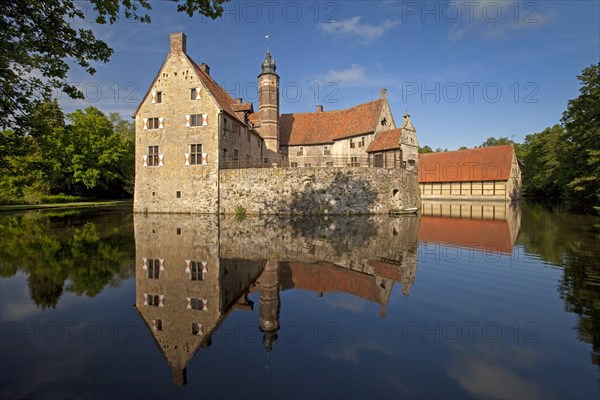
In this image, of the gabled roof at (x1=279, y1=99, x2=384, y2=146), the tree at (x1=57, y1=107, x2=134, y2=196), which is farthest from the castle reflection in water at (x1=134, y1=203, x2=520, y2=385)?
the tree at (x1=57, y1=107, x2=134, y2=196)

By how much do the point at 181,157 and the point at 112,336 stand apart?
885 inches

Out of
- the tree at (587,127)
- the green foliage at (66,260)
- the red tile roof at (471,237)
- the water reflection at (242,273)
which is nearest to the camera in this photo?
the water reflection at (242,273)

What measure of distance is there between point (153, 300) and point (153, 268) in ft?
8.79

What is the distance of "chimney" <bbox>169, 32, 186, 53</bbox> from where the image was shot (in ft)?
86.3

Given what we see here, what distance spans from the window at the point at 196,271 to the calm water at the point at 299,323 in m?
0.10

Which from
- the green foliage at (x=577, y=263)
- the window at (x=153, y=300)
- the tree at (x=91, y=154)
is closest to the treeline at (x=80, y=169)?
the tree at (x=91, y=154)

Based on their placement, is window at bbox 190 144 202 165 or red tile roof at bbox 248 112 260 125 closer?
window at bbox 190 144 202 165

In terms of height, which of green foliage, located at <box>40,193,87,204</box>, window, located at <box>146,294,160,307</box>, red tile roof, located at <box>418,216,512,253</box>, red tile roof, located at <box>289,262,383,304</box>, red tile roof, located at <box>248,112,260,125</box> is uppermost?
red tile roof, located at <box>248,112,260,125</box>

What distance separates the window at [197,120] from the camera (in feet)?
85.3

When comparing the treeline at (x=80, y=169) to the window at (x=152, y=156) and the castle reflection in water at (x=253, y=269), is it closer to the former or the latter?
the window at (x=152, y=156)

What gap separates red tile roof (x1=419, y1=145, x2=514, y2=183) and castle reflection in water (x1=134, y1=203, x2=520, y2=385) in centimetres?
3229

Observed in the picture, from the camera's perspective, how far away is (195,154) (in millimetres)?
26219

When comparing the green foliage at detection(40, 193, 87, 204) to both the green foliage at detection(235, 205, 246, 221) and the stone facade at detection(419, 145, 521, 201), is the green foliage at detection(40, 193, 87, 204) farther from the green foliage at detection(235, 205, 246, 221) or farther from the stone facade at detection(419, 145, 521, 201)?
the stone facade at detection(419, 145, 521, 201)

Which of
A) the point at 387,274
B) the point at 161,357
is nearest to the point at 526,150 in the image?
the point at 387,274
